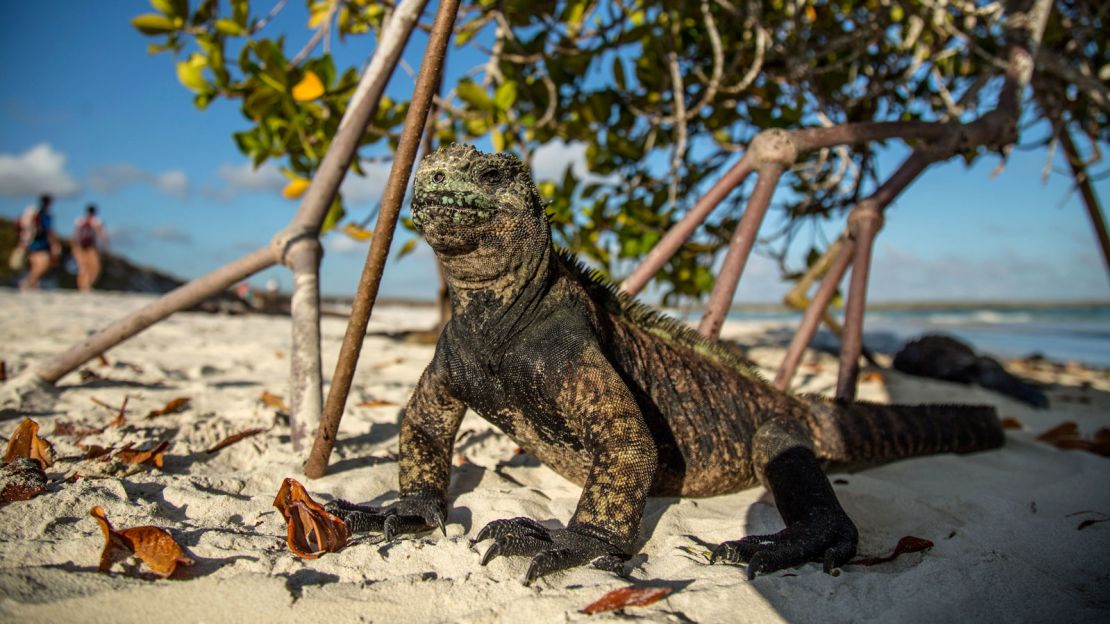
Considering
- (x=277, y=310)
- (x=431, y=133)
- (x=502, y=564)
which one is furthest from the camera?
(x=277, y=310)

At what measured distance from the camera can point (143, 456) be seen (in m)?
2.53

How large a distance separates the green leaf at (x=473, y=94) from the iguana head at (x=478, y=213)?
190 cm

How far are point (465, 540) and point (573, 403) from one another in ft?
1.95

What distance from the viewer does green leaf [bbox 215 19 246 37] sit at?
12.3ft

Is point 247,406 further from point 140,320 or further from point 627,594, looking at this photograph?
point 627,594

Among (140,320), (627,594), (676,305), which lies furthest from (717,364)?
(676,305)

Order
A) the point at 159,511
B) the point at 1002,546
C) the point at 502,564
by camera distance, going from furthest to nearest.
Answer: the point at 1002,546, the point at 159,511, the point at 502,564

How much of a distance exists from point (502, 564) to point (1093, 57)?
7.85 meters

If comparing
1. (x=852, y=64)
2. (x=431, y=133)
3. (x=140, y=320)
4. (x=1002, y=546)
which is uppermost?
(x=852, y=64)

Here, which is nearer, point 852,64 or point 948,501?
point 948,501

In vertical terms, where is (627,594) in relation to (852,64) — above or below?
below

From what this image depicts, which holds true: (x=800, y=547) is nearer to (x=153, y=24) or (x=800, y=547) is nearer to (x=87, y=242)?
(x=153, y=24)

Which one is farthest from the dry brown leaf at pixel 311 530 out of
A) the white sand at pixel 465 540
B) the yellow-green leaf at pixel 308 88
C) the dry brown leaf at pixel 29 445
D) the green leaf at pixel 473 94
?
the green leaf at pixel 473 94

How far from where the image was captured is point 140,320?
3.15m
